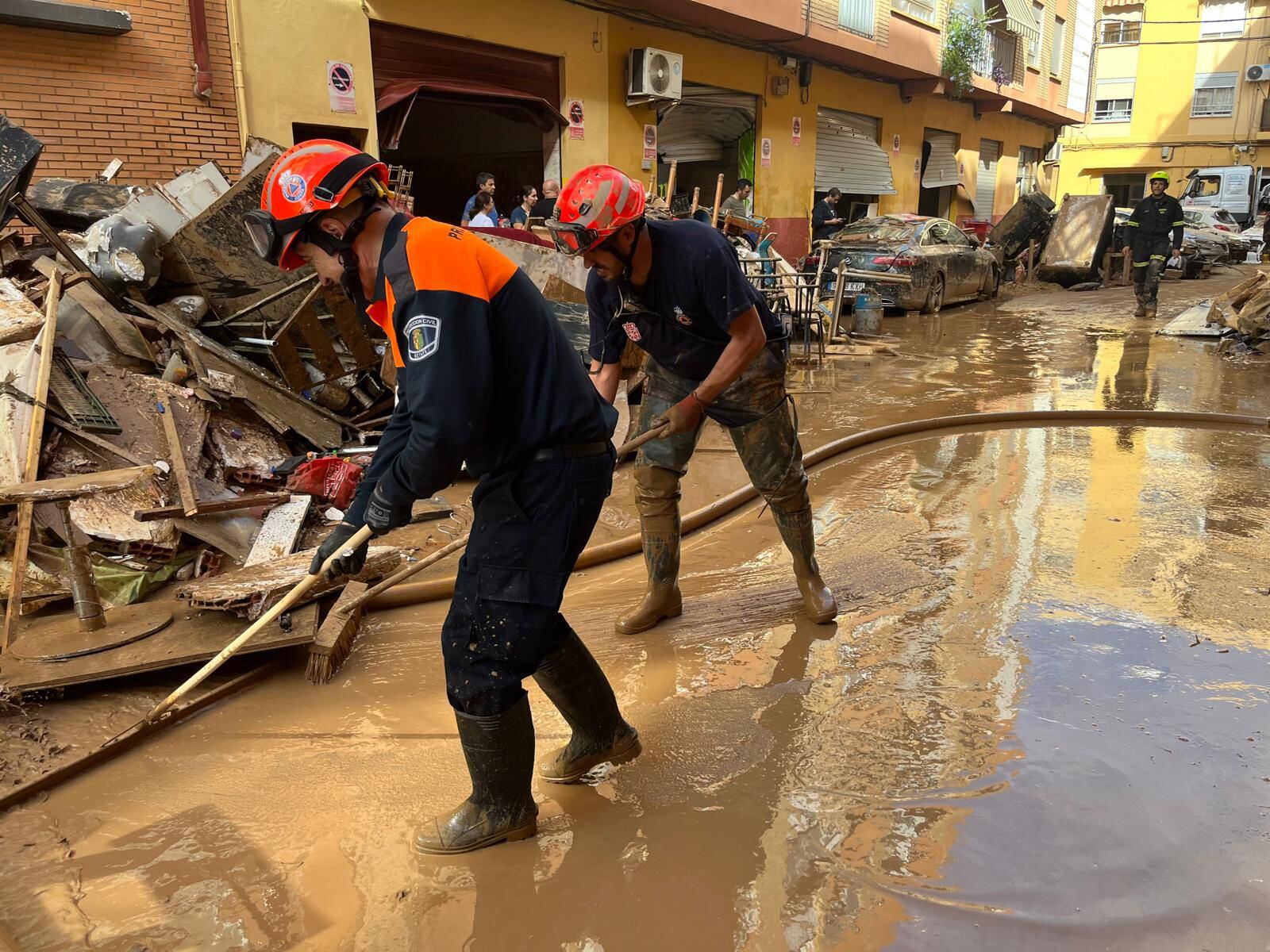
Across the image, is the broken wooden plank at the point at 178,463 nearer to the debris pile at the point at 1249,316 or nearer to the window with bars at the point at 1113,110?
the debris pile at the point at 1249,316

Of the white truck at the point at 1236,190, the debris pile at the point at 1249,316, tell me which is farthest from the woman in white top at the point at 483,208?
the white truck at the point at 1236,190

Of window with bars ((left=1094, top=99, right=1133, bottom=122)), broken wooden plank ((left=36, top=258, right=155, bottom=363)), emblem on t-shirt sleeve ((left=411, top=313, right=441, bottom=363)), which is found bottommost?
broken wooden plank ((left=36, top=258, right=155, bottom=363))

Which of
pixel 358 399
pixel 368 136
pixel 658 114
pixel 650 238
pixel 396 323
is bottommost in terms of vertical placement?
pixel 358 399

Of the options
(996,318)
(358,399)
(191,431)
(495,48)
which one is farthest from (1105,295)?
(191,431)

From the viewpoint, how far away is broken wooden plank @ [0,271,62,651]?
3.21 metres

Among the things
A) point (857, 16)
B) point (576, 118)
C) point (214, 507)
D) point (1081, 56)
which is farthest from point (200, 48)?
point (1081, 56)

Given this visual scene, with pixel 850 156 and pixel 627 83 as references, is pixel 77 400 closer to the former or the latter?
pixel 627 83

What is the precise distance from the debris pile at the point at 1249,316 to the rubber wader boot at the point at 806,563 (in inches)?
365

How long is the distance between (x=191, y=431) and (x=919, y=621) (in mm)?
3905

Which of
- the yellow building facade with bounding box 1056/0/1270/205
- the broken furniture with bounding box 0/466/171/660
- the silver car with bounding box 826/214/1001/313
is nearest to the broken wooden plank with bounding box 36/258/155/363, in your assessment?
the broken furniture with bounding box 0/466/171/660

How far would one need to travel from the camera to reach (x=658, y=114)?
1310 centimetres

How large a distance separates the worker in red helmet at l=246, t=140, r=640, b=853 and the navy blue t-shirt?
1.10 meters

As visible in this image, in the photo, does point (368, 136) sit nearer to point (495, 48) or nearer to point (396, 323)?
point (495, 48)

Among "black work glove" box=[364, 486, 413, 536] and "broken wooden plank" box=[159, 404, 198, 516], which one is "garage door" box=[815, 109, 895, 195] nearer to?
"broken wooden plank" box=[159, 404, 198, 516]
